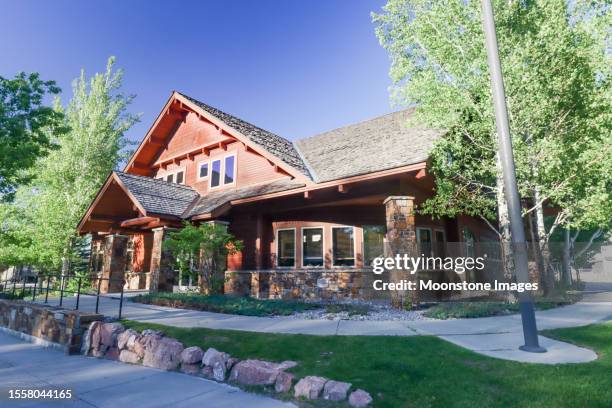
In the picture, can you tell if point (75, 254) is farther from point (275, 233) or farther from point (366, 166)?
point (366, 166)

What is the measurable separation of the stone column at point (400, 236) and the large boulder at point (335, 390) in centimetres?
573

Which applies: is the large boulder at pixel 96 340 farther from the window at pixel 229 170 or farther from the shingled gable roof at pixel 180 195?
the window at pixel 229 170

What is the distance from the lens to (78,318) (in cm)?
786

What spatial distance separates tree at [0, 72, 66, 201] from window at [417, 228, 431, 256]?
15.4 meters

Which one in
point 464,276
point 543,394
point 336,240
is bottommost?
point 543,394

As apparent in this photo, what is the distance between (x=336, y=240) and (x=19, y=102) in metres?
13.9

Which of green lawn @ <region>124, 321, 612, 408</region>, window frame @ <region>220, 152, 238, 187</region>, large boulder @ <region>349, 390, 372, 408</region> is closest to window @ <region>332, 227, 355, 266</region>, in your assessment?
window frame @ <region>220, 152, 238, 187</region>

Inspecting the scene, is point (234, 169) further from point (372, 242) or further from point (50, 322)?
point (50, 322)

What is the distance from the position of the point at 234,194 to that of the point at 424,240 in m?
7.96

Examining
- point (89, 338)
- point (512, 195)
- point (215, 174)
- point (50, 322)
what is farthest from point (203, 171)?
point (512, 195)

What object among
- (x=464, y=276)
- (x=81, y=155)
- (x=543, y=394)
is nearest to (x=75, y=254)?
(x=81, y=155)

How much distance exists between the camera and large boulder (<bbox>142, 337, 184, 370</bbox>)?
6.06 m

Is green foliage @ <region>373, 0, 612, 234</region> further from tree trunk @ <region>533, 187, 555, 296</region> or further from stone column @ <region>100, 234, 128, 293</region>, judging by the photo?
stone column @ <region>100, 234, 128, 293</region>

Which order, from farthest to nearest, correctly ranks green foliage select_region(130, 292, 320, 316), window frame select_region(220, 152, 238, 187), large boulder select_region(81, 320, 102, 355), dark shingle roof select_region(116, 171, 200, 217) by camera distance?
1. window frame select_region(220, 152, 238, 187)
2. dark shingle roof select_region(116, 171, 200, 217)
3. green foliage select_region(130, 292, 320, 316)
4. large boulder select_region(81, 320, 102, 355)
